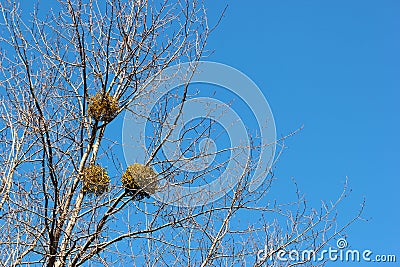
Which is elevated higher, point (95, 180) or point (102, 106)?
point (102, 106)

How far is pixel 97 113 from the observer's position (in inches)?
176

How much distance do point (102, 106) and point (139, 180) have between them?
605mm

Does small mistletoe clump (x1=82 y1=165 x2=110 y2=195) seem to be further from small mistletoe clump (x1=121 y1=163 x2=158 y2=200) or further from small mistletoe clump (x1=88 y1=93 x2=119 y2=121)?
small mistletoe clump (x1=88 y1=93 x2=119 y2=121)

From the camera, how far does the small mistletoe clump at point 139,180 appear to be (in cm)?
435

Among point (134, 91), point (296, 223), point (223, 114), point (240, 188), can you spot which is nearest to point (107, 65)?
point (134, 91)

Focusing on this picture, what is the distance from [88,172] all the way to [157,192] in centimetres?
52

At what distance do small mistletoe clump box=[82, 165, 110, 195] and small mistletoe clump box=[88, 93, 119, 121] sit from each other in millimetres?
383

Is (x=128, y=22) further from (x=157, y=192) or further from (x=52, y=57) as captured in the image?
(x=157, y=192)

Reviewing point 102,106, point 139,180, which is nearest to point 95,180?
point 139,180

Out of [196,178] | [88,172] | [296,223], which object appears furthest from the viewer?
[296,223]

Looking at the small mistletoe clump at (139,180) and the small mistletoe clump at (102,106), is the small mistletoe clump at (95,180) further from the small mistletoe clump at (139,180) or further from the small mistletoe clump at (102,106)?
the small mistletoe clump at (102,106)

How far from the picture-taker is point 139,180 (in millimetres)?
4348

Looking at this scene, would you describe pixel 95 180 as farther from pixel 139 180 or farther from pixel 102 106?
pixel 102 106

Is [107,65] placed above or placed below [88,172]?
above
